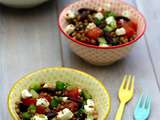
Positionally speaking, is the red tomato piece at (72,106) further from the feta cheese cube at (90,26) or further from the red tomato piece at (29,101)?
the feta cheese cube at (90,26)

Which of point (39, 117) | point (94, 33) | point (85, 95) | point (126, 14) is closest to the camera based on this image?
point (39, 117)

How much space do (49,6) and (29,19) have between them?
0.10 m

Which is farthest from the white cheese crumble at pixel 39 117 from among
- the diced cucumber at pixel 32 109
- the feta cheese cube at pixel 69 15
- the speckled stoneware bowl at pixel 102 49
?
the feta cheese cube at pixel 69 15

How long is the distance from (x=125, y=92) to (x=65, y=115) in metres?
0.22

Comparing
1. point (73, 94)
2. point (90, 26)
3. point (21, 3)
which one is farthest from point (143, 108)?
point (21, 3)

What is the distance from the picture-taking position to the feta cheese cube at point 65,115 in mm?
924

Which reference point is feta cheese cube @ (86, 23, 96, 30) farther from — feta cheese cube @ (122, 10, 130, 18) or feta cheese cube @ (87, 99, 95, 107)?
feta cheese cube @ (87, 99, 95, 107)

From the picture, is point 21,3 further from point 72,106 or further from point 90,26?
point 72,106

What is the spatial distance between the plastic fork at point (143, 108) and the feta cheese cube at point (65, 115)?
18cm

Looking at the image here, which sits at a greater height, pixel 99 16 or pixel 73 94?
pixel 99 16

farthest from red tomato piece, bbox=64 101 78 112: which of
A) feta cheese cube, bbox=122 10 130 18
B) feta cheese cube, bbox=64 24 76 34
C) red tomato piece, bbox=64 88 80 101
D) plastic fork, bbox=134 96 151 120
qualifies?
feta cheese cube, bbox=122 10 130 18

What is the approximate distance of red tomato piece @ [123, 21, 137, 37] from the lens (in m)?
1.18

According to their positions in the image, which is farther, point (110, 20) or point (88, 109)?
point (110, 20)

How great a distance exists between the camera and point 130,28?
1196mm
